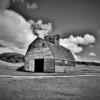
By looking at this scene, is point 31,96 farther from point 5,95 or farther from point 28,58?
point 28,58

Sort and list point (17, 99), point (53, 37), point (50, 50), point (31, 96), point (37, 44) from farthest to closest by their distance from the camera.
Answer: point (53, 37) < point (37, 44) < point (50, 50) < point (31, 96) < point (17, 99)

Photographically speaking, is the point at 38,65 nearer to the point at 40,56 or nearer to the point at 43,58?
the point at 40,56

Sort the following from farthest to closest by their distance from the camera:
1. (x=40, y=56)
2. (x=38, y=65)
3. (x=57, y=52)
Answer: (x=38, y=65)
(x=57, y=52)
(x=40, y=56)

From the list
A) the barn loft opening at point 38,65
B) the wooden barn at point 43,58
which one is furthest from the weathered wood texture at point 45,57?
the barn loft opening at point 38,65

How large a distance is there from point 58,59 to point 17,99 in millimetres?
20793

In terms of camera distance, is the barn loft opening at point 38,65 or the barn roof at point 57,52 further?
→ the barn loft opening at point 38,65

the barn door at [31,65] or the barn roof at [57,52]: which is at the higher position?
the barn roof at [57,52]

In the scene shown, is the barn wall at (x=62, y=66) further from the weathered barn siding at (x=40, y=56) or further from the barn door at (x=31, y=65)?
the barn door at (x=31, y=65)

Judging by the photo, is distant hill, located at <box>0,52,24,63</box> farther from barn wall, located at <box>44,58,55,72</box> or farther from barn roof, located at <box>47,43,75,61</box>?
barn wall, located at <box>44,58,55,72</box>

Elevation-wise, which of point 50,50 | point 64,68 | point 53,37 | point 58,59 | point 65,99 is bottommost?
point 65,99

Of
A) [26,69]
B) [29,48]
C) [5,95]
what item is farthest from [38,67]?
[5,95]

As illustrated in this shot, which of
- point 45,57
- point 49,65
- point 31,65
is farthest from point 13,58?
point 49,65

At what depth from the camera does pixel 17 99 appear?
8414 millimetres

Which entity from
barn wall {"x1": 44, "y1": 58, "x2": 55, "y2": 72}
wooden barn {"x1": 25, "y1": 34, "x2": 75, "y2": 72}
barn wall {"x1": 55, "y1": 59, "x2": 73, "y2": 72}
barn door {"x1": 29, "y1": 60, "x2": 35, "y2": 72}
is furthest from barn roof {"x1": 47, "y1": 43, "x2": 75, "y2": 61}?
barn door {"x1": 29, "y1": 60, "x2": 35, "y2": 72}
